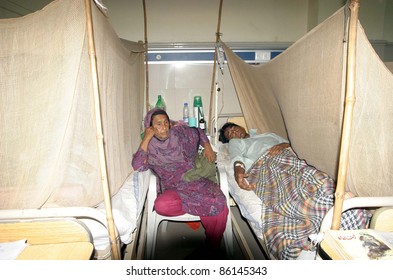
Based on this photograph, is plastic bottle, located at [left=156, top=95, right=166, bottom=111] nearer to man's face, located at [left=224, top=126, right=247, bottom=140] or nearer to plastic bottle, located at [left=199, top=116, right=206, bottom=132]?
plastic bottle, located at [left=199, top=116, right=206, bottom=132]

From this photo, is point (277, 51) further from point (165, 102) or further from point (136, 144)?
point (136, 144)

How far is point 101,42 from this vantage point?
1155 millimetres

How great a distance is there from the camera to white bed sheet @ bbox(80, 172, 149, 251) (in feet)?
3.67

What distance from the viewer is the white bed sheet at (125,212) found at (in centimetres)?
112

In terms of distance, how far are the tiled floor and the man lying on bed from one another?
57 centimetres

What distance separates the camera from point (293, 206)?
4.32 feet

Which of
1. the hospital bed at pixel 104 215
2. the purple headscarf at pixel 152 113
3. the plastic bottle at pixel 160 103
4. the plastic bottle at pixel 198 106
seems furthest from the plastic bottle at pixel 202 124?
the hospital bed at pixel 104 215

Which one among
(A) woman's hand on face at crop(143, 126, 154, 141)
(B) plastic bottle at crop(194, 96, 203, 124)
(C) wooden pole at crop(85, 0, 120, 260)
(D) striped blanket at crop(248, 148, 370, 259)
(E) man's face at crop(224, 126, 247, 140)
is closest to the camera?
(C) wooden pole at crop(85, 0, 120, 260)

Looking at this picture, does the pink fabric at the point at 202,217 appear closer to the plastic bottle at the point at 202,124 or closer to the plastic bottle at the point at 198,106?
the plastic bottle at the point at 202,124

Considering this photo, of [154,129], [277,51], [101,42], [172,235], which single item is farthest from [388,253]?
[277,51]

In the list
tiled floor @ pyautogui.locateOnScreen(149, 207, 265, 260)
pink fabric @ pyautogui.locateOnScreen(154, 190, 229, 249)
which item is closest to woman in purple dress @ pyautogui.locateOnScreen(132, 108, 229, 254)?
pink fabric @ pyautogui.locateOnScreen(154, 190, 229, 249)

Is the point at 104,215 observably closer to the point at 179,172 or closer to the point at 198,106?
the point at 179,172

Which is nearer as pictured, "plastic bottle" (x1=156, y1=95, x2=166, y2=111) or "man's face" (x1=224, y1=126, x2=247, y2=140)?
"man's face" (x1=224, y1=126, x2=247, y2=140)
